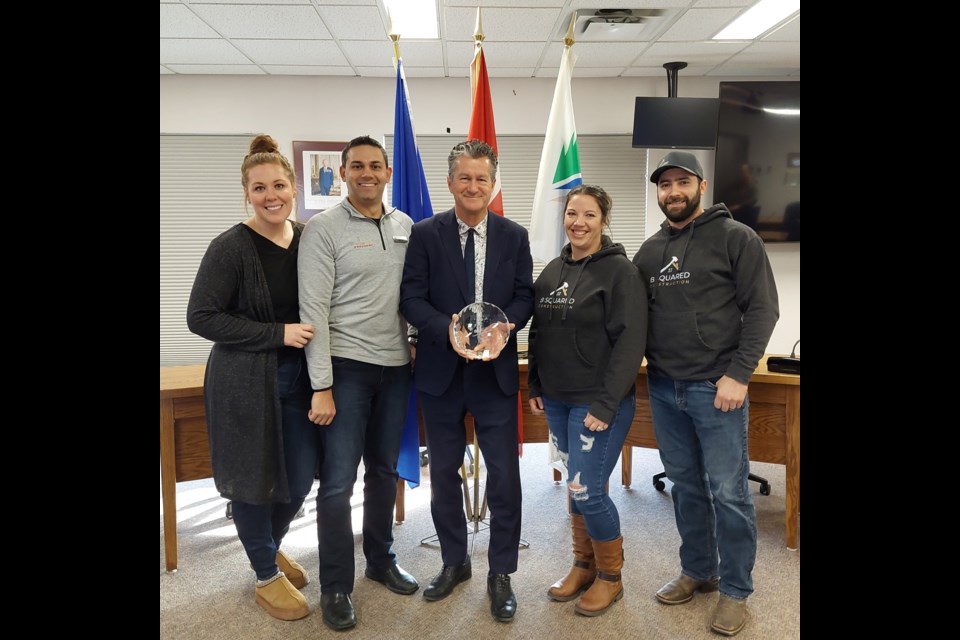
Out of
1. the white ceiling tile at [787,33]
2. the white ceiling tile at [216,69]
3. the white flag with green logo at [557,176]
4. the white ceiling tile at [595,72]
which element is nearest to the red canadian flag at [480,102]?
the white flag with green logo at [557,176]

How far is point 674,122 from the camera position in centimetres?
458

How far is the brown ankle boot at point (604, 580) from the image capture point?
2.05 meters

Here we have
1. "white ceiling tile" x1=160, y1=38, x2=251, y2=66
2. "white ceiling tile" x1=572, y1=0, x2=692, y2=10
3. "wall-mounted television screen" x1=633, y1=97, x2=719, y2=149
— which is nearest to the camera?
"white ceiling tile" x1=572, y1=0, x2=692, y2=10

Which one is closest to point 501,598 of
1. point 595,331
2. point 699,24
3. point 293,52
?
point 595,331

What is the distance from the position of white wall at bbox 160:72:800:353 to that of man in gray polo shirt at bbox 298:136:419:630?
326 centimetres

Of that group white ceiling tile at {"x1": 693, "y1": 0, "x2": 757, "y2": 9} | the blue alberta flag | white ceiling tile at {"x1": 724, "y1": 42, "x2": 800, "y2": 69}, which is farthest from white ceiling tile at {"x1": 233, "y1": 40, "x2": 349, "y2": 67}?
white ceiling tile at {"x1": 724, "y1": 42, "x2": 800, "y2": 69}

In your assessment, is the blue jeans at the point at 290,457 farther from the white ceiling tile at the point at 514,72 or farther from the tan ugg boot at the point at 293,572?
the white ceiling tile at the point at 514,72

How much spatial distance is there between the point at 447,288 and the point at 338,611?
115cm

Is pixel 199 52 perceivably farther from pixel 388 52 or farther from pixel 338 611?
pixel 338 611

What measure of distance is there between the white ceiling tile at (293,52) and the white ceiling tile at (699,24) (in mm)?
2378

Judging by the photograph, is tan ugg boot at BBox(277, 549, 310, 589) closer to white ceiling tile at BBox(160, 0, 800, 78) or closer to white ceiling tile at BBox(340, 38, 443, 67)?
white ceiling tile at BBox(160, 0, 800, 78)

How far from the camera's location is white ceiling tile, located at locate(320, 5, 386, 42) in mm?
3662

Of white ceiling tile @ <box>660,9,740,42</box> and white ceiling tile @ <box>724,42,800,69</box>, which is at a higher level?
white ceiling tile @ <box>724,42,800,69</box>

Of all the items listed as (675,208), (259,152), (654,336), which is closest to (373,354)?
(259,152)
